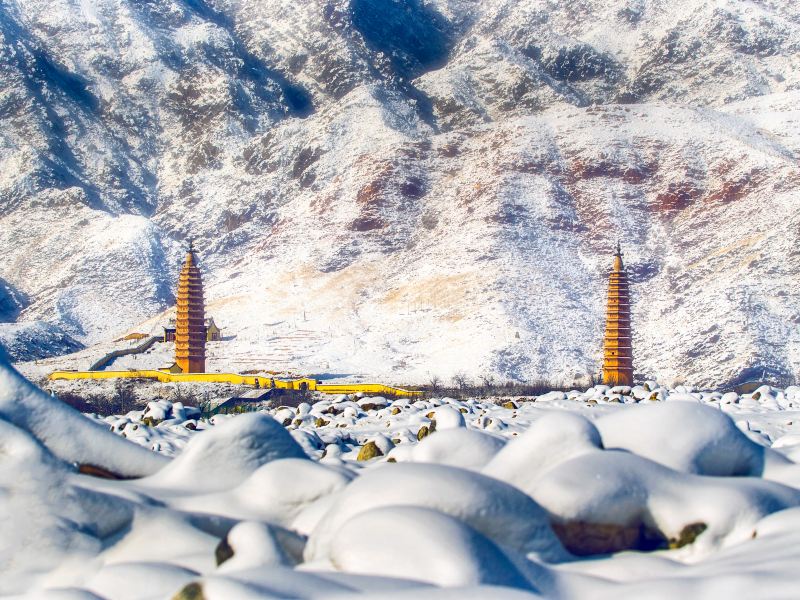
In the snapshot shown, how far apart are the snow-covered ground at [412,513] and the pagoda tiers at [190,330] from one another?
65.0 m

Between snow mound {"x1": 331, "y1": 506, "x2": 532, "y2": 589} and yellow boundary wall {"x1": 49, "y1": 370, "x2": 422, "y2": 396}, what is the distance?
54722 mm

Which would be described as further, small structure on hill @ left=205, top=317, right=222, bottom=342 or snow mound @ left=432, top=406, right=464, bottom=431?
small structure on hill @ left=205, top=317, right=222, bottom=342

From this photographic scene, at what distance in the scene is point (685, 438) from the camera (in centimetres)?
718

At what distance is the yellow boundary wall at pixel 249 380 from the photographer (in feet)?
209

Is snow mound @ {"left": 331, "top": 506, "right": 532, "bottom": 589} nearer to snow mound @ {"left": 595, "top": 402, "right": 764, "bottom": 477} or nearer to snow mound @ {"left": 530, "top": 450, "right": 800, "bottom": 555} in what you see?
snow mound @ {"left": 530, "top": 450, "right": 800, "bottom": 555}

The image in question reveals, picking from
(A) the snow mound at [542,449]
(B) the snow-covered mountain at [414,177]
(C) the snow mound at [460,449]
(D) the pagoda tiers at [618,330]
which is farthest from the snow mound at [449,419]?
(B) the snow-covered mountain at [414,177]

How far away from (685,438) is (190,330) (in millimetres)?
66571

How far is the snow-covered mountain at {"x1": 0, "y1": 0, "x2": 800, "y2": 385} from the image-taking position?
265 ft

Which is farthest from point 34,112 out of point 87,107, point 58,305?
point 58,305

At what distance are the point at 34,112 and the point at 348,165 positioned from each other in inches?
1942

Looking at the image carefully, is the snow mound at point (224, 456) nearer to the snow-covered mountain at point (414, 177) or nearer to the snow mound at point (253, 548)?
the snow mound at point (253, 548)

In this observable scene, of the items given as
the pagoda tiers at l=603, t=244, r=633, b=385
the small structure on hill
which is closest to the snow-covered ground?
the pagoda tiers at l=603, t=244, r=633, b=385

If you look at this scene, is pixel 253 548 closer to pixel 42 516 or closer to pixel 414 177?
pixel 42 516

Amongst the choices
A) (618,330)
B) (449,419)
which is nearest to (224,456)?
(449,419)
